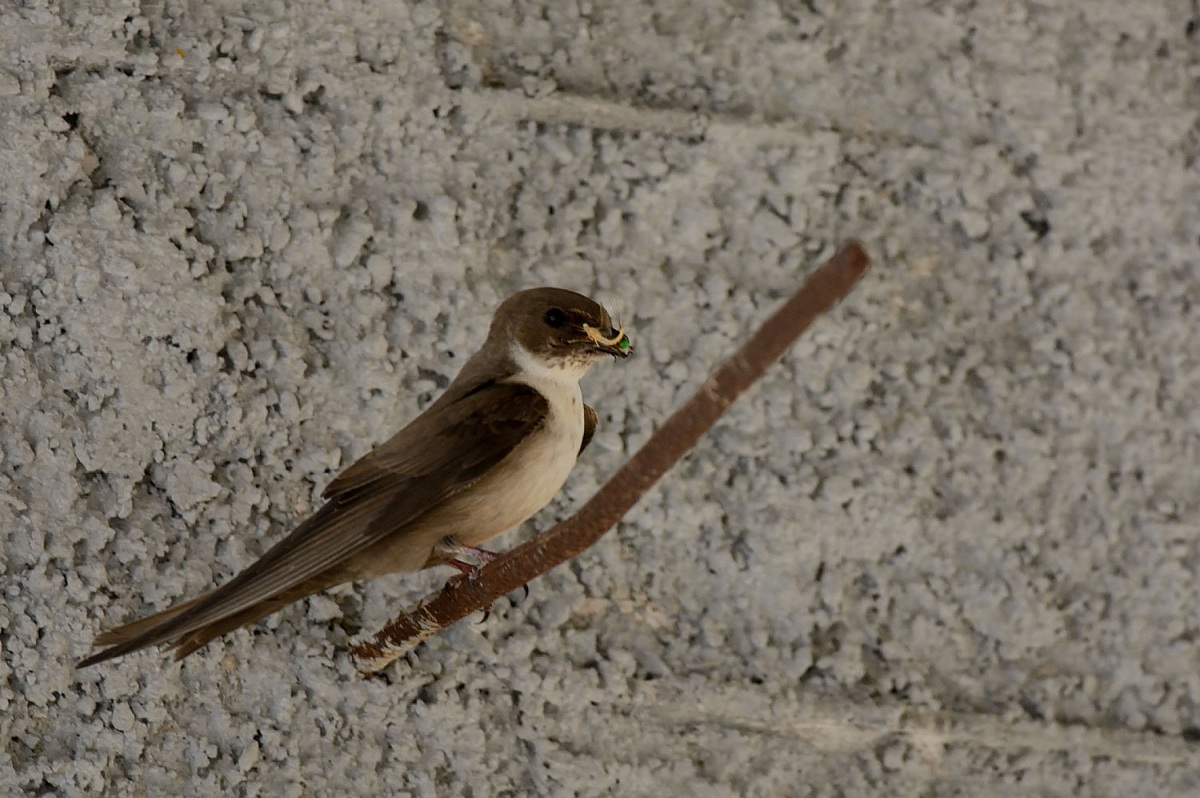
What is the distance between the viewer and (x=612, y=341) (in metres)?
1.07

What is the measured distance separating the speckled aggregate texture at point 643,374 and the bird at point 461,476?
254 millimetres

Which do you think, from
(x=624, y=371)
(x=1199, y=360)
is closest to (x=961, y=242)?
(x=1199, y=360)

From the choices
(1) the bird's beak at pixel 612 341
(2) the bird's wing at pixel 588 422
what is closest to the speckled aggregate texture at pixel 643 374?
(2) the bird's wing at pixel 588 422

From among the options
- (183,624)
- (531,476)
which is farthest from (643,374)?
(183,624)

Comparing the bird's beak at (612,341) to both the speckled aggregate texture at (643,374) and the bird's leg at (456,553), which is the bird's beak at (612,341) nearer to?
the bird's leg at (456,553)

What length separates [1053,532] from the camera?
1.56m

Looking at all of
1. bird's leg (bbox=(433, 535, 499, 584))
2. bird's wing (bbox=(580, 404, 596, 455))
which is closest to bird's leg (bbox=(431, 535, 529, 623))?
bird's leg (bbox=(433, 535, 499, 584))

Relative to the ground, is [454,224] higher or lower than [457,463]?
higher

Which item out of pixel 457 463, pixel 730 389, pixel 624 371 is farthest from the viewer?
pixel 624 371

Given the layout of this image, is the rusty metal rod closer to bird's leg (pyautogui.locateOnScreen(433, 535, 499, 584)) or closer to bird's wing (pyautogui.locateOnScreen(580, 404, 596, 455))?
bird's leg (pyautogui.locateOnScreen(433, 535, 499, 584))

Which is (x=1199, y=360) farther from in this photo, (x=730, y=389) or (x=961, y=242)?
(x=730, y=389)

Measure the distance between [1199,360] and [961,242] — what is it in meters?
0.32

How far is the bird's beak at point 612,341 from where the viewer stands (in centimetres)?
104

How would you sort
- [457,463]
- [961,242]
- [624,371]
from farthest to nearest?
1. [961,242]
2. [624,371]
3. [457,463]
